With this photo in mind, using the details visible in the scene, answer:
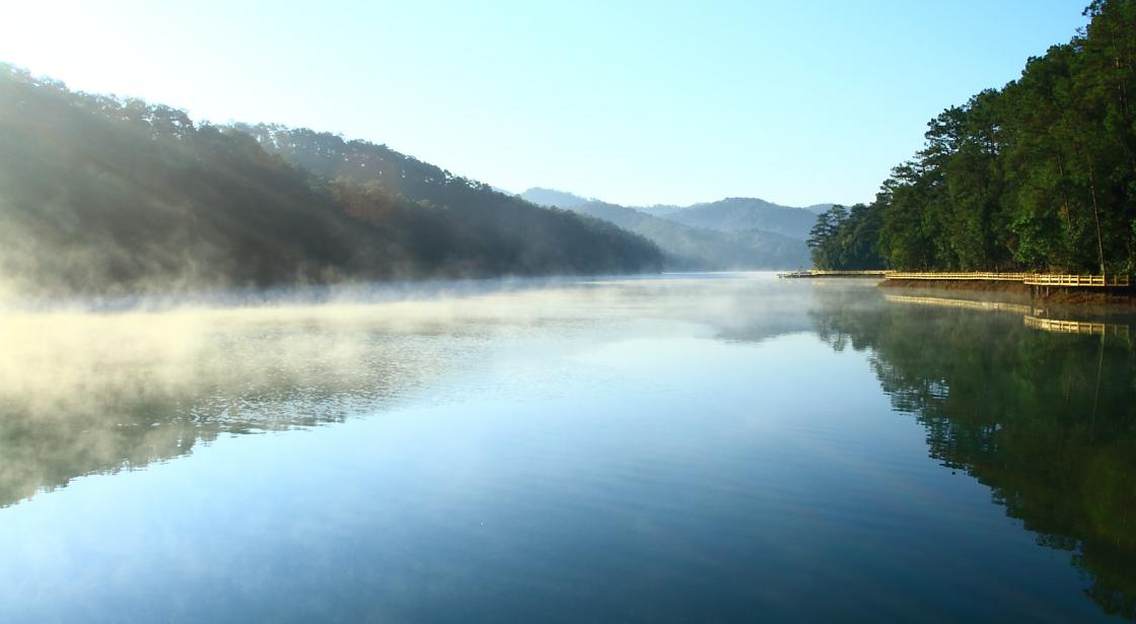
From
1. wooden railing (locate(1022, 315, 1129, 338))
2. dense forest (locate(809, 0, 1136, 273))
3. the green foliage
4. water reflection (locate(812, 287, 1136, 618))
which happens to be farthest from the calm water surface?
the green foliage

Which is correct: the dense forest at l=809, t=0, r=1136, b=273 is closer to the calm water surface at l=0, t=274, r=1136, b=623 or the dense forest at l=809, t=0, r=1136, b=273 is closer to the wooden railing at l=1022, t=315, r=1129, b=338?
the wooden railing at l=1022, t=315, r=1129, b=338

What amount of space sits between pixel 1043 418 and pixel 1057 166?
42792mm

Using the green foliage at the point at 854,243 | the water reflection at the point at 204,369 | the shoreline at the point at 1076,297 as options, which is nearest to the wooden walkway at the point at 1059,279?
the shoreline at the point at 1076,297

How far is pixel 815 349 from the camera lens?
34.9 meters

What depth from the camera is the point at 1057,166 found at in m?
53.9

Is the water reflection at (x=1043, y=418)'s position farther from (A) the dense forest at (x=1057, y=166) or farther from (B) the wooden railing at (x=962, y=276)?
(B) the wooden railing at (x=962, y=276)

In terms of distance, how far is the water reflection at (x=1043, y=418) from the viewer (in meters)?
11.1

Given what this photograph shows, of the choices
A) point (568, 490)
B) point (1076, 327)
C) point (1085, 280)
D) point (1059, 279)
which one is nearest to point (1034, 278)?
point (1059, 279)

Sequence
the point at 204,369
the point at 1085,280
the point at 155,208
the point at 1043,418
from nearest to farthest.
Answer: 1. the point at 1043,418
2. the point at 204,369
3. the point at 1085,280
4. the point at 155,208

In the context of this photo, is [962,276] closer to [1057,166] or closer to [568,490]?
[1057,166]

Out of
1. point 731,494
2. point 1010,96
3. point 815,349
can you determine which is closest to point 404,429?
point 731,494

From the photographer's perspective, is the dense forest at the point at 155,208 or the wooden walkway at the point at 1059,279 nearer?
the wooden walkway at the point at 1059,279

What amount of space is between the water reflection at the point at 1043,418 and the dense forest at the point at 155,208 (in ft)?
200

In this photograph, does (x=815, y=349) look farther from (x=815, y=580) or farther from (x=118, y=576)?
(x=118, y=576)
